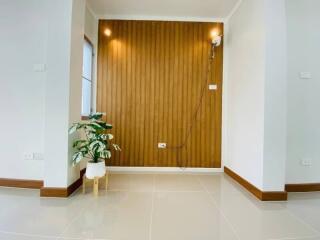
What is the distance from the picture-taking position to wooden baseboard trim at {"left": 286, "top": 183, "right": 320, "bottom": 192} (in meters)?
2.96

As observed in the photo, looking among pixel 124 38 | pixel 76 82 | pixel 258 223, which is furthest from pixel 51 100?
pixel 258 223

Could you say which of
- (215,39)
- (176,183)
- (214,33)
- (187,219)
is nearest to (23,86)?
(176,183)

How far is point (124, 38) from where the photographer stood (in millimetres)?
3994

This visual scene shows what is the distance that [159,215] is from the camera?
7.13ft

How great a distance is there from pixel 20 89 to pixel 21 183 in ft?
4.52

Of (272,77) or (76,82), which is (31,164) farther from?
(272,77)

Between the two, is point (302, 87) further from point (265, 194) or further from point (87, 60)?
point (87, 60)

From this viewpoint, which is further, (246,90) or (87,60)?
(87,60)

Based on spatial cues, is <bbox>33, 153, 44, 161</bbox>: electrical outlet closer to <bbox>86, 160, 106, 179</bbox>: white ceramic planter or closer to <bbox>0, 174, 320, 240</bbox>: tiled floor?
<bbox>0, 174, 320, 240</bbox>: tiled floor

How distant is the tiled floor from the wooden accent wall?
1037 millimetres

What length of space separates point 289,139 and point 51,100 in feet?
11.2

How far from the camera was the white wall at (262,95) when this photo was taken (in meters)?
2.61

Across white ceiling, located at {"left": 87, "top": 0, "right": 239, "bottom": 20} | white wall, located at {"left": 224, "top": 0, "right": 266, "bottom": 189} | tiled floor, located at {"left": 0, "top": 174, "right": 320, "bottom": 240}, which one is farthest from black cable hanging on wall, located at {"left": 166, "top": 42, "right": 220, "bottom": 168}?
tiled floor, located at {"left": 0, "top": 174, "right": 320, "bottom": 240}

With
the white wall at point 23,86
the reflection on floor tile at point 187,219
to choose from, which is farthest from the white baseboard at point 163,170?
the reflection on floor tile at point 187,219
